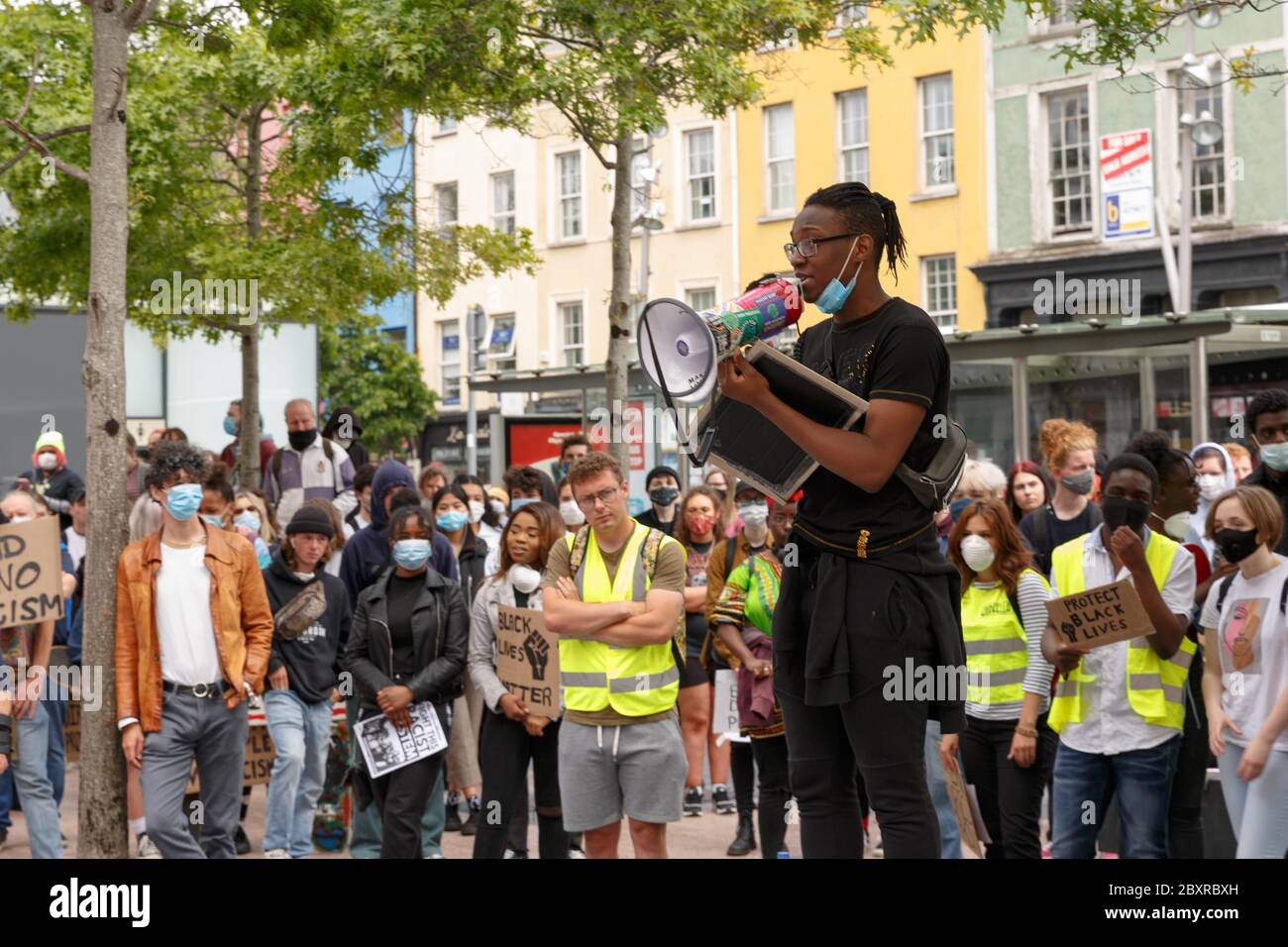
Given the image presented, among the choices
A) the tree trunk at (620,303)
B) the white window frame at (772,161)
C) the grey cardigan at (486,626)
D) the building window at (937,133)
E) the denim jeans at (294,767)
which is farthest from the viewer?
the white window frame at (772,161)

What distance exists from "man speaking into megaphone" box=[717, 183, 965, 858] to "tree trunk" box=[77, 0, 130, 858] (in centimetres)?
502

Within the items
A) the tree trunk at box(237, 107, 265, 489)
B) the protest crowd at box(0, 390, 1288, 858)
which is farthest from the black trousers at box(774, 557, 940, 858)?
the tree trunk at box(237, 107, 265, 489)

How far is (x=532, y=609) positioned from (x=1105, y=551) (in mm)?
2670

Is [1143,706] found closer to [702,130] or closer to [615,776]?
[615,776]

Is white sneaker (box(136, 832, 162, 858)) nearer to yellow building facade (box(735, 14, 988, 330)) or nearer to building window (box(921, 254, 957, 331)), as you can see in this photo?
yellow building facade (box(735, 14, 988, 330))

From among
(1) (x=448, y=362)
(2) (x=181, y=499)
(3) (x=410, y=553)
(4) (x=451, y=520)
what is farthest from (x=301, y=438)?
Answer: (1) (x=448, y=362)

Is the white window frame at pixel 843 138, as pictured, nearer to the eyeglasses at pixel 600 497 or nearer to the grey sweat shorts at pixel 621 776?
the eyeglasses at pixel 600 497

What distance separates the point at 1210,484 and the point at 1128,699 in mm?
3827

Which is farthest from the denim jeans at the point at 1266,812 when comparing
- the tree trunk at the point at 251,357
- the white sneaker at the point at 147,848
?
the tree trunk at the point at 251,357

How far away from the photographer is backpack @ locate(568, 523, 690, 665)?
7.68 m

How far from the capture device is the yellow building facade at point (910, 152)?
109ft

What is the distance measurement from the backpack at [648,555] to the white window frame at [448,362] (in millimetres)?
36252

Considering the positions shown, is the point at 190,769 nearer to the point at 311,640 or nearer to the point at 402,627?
the point at 402,627

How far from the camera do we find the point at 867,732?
4.05 meters
